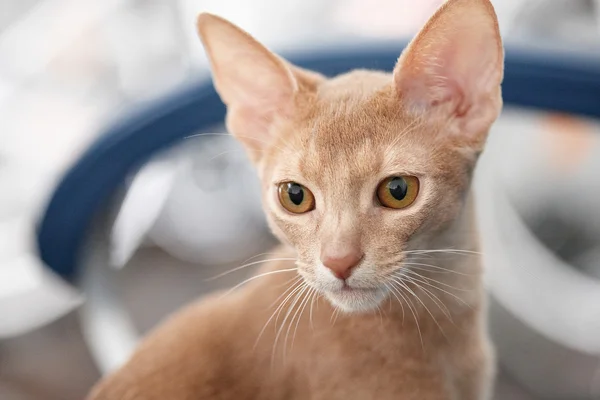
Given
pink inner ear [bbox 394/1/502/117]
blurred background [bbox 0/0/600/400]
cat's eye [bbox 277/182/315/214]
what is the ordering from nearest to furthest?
1. pink inner ear [bbox 394/1/502/117]
2. cat's eye [bbox 277/182/315/214]
3. blurred background [bbox 0/0/600/400]

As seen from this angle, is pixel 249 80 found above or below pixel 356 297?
above

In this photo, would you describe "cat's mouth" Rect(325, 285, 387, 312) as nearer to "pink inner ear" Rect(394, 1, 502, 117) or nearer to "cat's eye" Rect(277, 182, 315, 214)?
"cat's eye" Rect(277, 182, 315, 214)

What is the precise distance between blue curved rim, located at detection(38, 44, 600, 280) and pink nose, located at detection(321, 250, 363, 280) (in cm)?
26

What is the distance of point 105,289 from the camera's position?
1104 mm

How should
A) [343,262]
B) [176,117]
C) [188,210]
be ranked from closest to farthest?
1. [343,262]
2. [176,117]
3. [188,210]

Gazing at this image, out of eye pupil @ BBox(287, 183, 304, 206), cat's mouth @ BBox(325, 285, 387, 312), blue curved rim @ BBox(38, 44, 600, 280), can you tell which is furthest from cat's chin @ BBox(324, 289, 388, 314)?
blue curved rim @ BBox(38, 44, 600, 280)

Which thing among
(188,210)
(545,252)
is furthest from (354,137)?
(545,252)

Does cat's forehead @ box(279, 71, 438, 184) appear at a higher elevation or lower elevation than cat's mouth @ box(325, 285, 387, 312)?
higher

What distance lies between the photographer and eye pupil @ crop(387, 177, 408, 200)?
2.09ft

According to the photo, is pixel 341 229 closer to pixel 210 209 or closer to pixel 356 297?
pixel 356 297

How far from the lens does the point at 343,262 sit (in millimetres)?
613

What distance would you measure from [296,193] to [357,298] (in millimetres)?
129

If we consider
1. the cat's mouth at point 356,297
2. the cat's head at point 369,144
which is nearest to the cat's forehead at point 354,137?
the cat's head at point 369,144

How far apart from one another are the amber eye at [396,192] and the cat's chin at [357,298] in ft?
0.29
